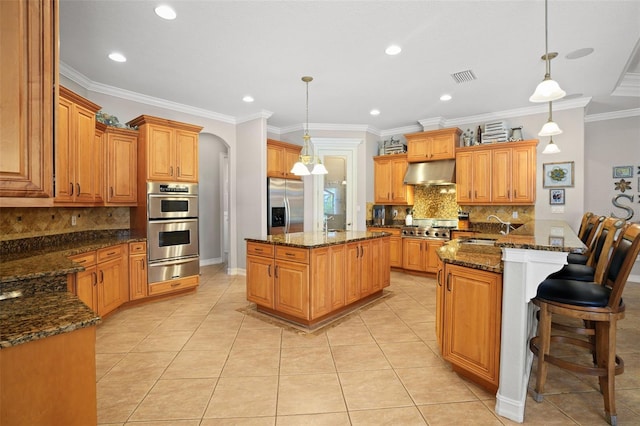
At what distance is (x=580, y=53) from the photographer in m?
3.39

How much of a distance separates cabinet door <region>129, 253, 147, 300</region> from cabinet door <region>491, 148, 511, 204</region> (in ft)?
17.8

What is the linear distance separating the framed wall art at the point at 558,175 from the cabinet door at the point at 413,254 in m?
2.21

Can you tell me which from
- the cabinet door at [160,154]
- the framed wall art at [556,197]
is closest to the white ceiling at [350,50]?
the cabinet door at [160,154]

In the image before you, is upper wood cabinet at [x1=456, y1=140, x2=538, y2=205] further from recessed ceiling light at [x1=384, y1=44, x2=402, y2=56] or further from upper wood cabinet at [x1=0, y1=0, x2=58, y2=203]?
upper wood cabinet at [x1=0, y1=0, x2=58, y2=203]

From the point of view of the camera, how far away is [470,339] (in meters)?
2.24

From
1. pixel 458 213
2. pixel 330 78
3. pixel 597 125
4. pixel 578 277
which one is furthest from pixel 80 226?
pixel 597 125

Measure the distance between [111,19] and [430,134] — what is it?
16.2ft

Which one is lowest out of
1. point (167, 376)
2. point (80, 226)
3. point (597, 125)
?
point (167, 376)

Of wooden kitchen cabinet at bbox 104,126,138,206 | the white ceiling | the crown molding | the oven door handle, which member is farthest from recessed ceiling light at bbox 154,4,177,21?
the crown molding

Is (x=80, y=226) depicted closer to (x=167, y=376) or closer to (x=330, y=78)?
(x=167, y=376)

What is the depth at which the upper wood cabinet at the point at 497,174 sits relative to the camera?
505 cm

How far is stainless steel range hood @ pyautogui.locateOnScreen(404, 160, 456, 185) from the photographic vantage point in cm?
567

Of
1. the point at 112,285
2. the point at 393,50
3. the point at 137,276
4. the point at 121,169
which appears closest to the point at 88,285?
the point at 112,285

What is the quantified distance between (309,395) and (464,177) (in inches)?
183
